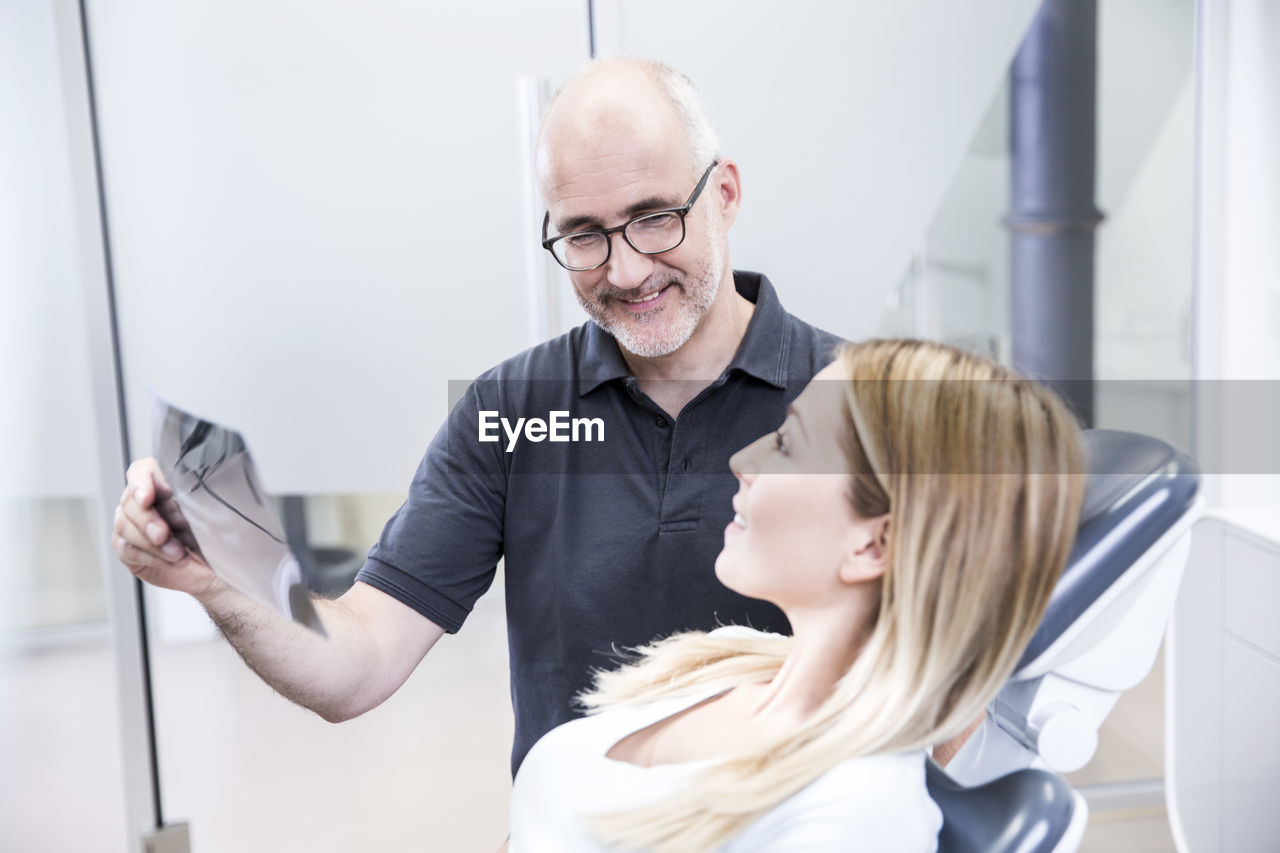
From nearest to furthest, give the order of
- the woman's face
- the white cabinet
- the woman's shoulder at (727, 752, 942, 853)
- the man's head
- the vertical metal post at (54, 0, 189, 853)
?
1. the woman's shoulder at (727, 752, 942, 853)
2. the woman's face
3. the man's head
4. the white cabinet
5. the vertical metal post at (54, 0, 189, 853)

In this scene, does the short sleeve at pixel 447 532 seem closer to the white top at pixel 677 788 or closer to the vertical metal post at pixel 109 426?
the white top at pixel 677 788

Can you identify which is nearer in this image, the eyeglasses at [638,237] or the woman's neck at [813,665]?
the woman's neck at [813,665]

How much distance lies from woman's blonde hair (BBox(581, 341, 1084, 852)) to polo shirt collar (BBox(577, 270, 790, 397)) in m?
0.43

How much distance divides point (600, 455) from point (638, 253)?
0.28 m

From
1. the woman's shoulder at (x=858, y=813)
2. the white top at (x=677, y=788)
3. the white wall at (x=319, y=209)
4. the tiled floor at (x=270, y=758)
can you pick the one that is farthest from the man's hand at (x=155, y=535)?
the tiled floor at (x=270, y=758)

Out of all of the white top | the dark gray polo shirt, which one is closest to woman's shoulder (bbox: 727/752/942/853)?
the white top

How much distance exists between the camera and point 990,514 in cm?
87

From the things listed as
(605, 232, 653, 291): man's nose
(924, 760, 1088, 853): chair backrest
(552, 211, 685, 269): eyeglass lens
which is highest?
(552, 211, 685, 269): eyeglass lens

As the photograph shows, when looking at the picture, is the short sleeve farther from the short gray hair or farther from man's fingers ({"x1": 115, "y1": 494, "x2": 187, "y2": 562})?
the short gray hair

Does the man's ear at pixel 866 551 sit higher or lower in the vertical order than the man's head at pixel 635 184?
lower

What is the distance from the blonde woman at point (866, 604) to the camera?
866mm

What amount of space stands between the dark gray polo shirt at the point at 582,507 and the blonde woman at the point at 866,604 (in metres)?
0.30

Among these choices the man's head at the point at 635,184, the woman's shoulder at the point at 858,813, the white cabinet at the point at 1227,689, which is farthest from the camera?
the white cabinet at the point at 1227,689

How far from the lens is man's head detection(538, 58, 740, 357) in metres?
1.23
